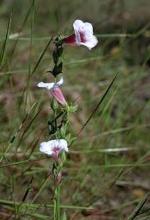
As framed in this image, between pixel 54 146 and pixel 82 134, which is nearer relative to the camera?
pixel 54 146

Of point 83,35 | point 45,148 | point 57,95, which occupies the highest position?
point 83,35

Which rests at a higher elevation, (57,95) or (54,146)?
(57,95)

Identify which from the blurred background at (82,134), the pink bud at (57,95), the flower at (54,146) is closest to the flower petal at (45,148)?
the flower at (54,146)

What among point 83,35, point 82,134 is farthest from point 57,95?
point 82,134

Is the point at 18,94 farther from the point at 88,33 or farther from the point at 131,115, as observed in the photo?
the point at 88,33

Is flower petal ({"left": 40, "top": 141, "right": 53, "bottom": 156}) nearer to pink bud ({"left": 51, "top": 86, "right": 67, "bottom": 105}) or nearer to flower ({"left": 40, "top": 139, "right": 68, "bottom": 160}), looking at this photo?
flower ({"left": 40, "top": 139, "right": 68, "bottom": 160})

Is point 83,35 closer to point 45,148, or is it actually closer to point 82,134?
point 45,148
